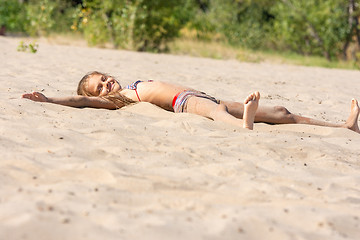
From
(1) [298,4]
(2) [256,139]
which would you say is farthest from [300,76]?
(1) [298,4]

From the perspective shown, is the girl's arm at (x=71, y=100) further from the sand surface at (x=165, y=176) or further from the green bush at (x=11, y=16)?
the green bush at (x=11, y=16)

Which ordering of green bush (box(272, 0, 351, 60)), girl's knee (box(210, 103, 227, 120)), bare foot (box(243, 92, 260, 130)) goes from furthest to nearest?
green bush (box(272, 0, 351, 60)) → girl's knee (box(210, 103, 227, 120)) → bare foot (box(243, 92, 260, 130))

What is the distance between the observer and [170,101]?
4566 mm

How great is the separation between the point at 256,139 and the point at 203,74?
452cm

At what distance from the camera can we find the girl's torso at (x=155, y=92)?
457cm

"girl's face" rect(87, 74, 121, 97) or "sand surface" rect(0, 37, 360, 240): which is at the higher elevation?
"girl's face" rect(87, 74, 121, 97)

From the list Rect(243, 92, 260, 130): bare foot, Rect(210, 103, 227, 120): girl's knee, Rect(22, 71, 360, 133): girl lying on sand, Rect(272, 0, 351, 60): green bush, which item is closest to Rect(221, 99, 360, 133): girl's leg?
Rect(22, 71, 360, 133): girl lying on sand

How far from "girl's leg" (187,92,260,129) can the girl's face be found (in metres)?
0.75

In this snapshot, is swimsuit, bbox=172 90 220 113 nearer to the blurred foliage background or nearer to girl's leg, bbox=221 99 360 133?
girl's leg, bbox=221 99 360 133

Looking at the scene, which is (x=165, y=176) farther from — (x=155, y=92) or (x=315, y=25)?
(x=315, y=25)

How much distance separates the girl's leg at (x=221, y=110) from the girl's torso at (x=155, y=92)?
0.21m

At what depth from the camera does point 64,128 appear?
12.3 feet

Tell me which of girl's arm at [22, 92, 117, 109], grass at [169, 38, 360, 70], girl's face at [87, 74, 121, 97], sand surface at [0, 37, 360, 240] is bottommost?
grass at [169, 38, 360, 70]

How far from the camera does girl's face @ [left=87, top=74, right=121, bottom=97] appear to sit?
471 centimetres
